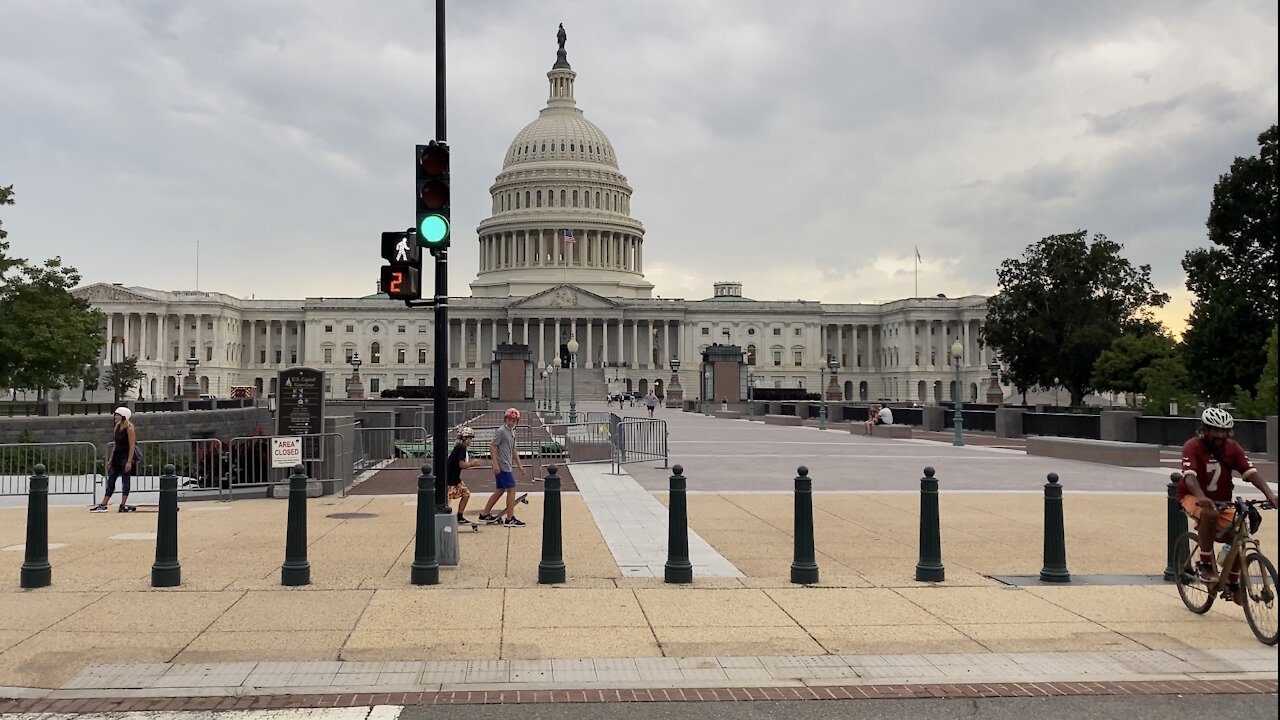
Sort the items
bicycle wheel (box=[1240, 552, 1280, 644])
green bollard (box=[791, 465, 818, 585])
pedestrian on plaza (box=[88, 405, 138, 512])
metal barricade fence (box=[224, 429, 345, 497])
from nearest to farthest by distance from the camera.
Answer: bicycle wheel (box=[1240, 552, 1280, 644]), green bollard (box=[791, 465, 818, 585]), pedestrian on plaza (box=[88, 405, 138, 512]), metal barricade fence (box=[224, 429, 345, 497])

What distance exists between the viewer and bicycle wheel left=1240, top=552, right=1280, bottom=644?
8.30 metres

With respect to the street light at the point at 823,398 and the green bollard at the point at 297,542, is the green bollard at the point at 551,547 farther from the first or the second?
the street light at the point at 823,398

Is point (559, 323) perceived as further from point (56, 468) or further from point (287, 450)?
point (287, 450)

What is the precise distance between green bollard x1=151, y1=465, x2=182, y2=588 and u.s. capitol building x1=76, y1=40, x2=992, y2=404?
136 m

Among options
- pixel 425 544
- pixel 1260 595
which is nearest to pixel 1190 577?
pixel 1260 595

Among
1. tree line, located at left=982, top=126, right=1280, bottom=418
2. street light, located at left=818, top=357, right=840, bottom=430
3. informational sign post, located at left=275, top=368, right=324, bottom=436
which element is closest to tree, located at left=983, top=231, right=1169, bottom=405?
tree line, located at left=982, top=126, right=1280, bottom=418

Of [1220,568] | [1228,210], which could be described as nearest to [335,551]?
[1220,568]

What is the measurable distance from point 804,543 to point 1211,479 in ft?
12.7

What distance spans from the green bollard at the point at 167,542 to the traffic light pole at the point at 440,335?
2715mm

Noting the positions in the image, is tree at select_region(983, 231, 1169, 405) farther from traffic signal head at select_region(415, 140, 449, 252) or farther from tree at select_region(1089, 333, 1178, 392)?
traffic signal head at select_region(415, 140, 449, 252)

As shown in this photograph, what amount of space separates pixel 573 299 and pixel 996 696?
492 feet

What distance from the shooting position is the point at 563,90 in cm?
18100

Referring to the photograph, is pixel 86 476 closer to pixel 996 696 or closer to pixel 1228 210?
pixel 996 696

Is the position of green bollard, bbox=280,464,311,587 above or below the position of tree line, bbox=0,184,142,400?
below
